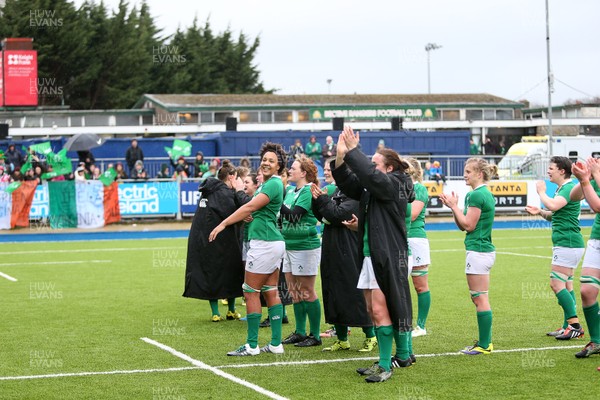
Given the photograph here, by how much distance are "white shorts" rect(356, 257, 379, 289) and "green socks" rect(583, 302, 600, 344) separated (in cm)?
249

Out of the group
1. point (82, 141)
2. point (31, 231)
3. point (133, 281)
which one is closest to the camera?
point (133, 281)

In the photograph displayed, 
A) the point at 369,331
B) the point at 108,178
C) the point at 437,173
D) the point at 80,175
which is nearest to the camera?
the point at 369,331

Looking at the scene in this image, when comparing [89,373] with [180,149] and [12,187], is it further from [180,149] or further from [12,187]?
[180,149]

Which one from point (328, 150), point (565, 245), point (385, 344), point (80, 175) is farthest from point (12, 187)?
point (385, 344)

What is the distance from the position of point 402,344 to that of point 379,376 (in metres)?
0.64

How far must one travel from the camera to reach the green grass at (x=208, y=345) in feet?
27.0

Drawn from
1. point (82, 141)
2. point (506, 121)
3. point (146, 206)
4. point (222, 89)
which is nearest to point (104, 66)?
point (222, 89)

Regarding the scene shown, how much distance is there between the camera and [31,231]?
2856 centimetres

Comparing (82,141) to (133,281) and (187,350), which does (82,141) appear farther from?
(187,350)

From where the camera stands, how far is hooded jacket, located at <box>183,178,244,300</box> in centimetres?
1263

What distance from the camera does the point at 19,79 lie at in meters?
45.1

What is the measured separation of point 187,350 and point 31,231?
19585 millimetres

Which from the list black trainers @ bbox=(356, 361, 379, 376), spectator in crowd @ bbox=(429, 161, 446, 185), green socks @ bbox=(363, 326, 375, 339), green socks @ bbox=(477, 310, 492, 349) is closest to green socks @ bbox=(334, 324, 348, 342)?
green socks @ bbox=(363, 326, 375, 339)

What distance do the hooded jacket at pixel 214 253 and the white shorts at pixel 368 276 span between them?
4231 millimetres
